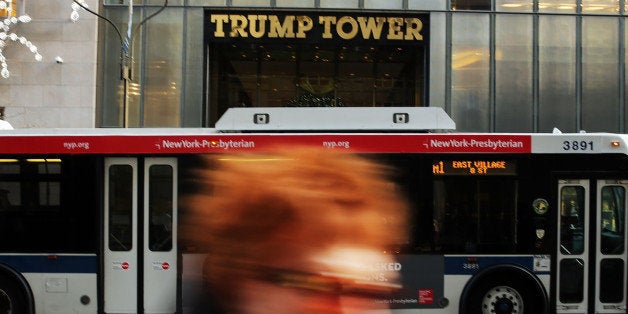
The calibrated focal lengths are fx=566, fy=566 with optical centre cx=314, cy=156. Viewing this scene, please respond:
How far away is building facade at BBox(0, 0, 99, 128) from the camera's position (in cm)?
1650

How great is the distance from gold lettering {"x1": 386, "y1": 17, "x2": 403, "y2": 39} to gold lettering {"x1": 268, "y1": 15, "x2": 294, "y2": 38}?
2902mm

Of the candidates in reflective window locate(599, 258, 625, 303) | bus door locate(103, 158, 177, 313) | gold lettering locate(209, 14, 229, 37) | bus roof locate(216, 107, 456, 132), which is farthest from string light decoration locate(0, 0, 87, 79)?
reflective window locate(599, 258, 625, 303)

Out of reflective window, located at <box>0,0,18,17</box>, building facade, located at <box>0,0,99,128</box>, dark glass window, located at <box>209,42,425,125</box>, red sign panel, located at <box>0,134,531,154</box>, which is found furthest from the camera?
dark glass window, located at <box>209,42,425,125</box>

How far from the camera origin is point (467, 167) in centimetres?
747

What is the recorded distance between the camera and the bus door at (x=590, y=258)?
7.47 meters

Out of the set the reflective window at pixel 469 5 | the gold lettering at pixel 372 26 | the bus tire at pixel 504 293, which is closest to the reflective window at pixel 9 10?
the gold lettering at pixel 372 26

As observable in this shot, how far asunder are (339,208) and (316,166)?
2.03ft

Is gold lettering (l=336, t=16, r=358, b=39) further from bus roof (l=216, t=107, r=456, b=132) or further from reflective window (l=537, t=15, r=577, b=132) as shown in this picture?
bus roof (l=216, t=107, r=456, b=132)

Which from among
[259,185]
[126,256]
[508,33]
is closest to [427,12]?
[508,33]

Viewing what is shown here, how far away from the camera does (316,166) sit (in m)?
7.34

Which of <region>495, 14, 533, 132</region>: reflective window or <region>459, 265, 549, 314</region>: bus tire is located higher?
<region>495, 14, 533, 132</region>: reflective window

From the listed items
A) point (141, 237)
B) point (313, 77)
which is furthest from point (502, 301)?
point (313, 77)

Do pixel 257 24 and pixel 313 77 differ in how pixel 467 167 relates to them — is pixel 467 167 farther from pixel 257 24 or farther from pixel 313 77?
pixel 313 77

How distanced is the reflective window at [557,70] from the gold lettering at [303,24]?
683 cm
